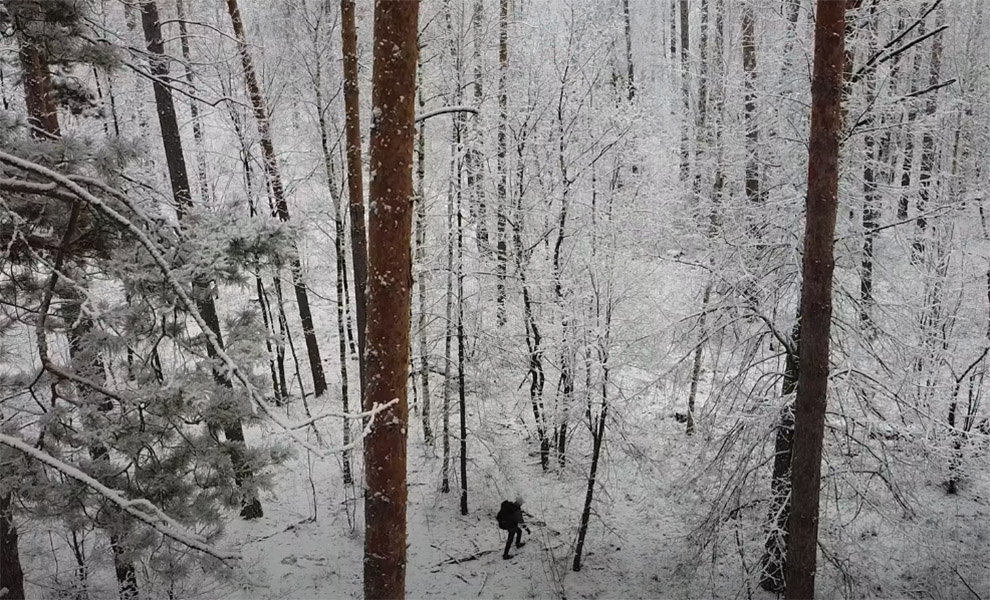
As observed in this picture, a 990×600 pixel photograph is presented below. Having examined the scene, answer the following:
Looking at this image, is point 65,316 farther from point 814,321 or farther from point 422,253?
point 422,253

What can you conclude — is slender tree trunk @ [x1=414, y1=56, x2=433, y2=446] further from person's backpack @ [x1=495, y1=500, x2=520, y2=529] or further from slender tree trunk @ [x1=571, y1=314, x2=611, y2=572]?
slender tree trunk @ [x1=571, y1=314, x2=611, y2=572]

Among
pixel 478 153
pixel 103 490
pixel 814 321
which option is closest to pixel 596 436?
pixel 814 321

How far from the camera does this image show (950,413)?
1152cm

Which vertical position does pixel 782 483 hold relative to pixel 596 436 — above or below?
above

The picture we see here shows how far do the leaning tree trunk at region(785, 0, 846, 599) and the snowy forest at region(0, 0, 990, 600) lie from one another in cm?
3

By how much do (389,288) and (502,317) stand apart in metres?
8.41

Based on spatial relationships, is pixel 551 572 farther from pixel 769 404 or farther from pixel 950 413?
pixel 950 413

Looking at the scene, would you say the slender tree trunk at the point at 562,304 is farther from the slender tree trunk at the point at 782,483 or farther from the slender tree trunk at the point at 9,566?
the slender tree trunk at the point at 9,566

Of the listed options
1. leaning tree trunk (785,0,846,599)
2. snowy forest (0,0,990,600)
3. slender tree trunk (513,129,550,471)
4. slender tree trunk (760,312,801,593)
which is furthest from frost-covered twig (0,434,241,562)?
slender tree trunk (513,129,550,471)

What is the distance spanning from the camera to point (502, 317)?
12.3m

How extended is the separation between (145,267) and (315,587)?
21.1ft

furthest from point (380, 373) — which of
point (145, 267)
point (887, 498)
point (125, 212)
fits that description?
point (887, 498)

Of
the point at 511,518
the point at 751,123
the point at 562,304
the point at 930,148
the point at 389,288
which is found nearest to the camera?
the point at 389,288

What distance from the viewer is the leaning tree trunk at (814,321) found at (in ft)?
17.2
